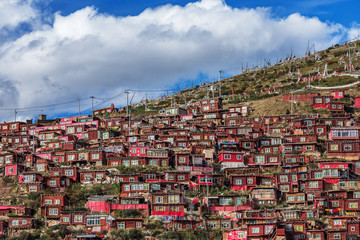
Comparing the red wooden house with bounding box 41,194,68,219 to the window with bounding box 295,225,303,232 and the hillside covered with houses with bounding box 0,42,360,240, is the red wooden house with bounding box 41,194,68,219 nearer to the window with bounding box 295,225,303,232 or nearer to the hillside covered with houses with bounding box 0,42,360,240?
the hillside covered with houses with bounding box 0,42,360,240

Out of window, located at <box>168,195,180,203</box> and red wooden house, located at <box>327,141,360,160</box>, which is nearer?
window, located at <box>168,195,180,203</box>

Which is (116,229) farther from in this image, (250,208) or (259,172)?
(259,172)

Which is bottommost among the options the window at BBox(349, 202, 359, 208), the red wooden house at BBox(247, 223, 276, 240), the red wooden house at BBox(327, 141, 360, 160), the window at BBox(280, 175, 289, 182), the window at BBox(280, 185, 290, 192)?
the red wooden house at BBox(247, 223, 276, 240)

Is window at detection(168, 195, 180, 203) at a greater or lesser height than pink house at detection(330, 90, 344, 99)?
lesser

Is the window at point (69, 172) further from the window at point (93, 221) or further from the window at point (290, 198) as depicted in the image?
the window at point (290, 198)

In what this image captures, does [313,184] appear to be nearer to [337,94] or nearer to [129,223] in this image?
[129,223]

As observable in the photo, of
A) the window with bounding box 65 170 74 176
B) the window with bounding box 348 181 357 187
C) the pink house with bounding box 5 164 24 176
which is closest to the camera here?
the window with bounding box 348 181 357 187

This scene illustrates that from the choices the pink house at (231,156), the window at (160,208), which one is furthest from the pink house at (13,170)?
the pink house at (231,156)

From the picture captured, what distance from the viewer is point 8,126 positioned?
5138 inches

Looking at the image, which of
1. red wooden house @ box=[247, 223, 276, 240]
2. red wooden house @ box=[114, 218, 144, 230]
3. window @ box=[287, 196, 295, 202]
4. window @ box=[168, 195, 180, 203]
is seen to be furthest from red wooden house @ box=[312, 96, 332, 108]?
red wooden house @ box=[114, 218, 144, 230]

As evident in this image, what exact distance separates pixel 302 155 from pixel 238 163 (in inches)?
363

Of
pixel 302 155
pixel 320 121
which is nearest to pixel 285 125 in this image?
pixel 320 121

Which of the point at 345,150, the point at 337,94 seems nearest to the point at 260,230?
the point at 345,150

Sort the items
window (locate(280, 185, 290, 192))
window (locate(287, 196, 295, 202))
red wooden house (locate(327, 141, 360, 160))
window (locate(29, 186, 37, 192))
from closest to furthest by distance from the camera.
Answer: window (locate(287, 196, 295, 202)), window (locate(280, 185, 290, 192)), window (locate(29, 186, 37, 192)), red wooden house (locate(327, 141, 360, 160))
